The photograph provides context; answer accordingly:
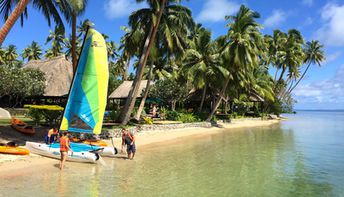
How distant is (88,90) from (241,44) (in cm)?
2213

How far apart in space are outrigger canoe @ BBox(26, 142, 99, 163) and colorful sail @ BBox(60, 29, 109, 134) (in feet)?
3.05

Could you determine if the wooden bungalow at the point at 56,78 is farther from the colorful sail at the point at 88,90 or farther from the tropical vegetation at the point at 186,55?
the colorful sail at the point at 88,90

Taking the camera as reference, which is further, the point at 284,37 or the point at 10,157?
the point at 284,37

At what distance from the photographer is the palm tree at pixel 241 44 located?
31.2m

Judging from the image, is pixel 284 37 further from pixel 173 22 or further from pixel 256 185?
pixel 256 185

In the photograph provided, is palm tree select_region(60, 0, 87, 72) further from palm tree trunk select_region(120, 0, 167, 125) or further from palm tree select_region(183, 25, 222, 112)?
palm tree select_region(183, 25, 222, 112)

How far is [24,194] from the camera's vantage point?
8.26 metres

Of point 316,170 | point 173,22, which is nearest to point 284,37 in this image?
point 173,22

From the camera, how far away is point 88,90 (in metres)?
12.3

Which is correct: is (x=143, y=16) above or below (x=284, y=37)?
below

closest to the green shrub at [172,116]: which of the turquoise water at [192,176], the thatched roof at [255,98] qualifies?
the turquoise water at [192,176]

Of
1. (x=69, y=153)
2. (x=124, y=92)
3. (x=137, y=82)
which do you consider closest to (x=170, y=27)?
(x=137, y=82)

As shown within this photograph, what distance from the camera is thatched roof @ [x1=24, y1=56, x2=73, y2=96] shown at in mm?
27688

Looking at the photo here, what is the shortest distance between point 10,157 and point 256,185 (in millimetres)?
9101
